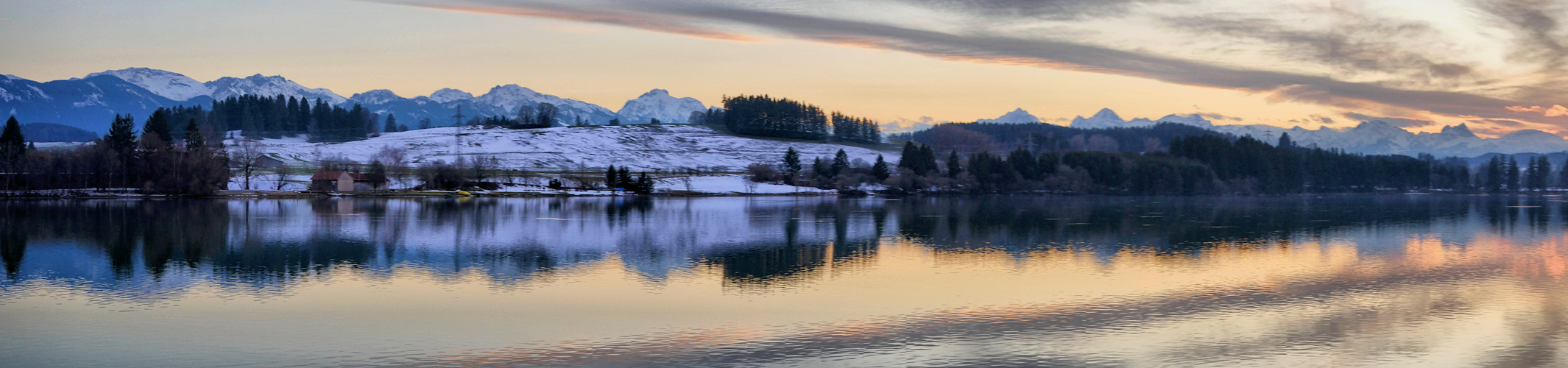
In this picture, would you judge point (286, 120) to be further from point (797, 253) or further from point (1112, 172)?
point (797, 253)

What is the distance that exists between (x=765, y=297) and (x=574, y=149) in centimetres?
15065

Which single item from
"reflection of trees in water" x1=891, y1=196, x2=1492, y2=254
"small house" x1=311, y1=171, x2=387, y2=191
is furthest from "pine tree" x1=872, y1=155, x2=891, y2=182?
"small house" x1=311, y1=171, x2=387, y2=191

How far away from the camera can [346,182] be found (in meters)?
110

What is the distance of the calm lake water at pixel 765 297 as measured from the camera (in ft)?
58.1

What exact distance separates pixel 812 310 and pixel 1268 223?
161 ft

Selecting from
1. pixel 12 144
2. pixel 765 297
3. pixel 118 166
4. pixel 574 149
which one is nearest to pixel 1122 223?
pixel 765 297

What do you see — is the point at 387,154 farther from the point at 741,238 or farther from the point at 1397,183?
the point at 1397,183

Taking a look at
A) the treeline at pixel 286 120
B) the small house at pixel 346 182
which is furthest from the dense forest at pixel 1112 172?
the treeline at pixel 286 120

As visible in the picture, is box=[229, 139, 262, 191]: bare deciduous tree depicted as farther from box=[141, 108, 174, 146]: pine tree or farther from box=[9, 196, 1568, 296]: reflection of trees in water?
box=[9, 196, 1568, 296]: reflection of trees in water

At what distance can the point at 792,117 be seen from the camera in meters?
198

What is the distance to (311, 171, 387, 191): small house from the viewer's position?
10850 centimetres

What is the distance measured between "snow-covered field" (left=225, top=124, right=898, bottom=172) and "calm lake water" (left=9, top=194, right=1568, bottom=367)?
102589 mm

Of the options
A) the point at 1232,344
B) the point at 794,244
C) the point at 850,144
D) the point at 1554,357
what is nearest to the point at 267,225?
the point at 794,244

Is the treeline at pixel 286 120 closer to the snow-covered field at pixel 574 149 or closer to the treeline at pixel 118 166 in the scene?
the snow-covered field at pixel 574 149
